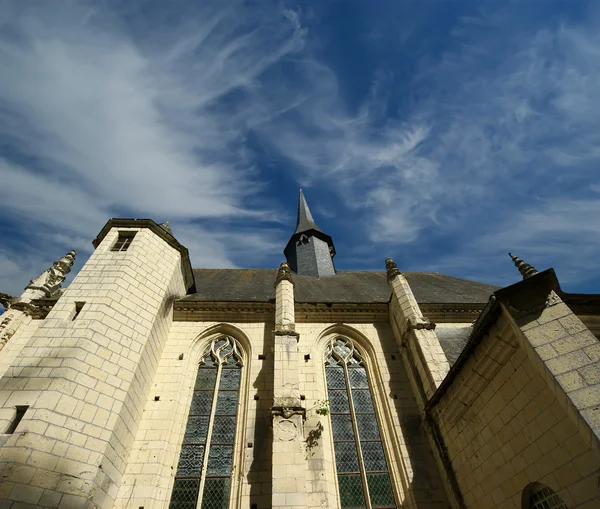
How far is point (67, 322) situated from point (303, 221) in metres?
14.2

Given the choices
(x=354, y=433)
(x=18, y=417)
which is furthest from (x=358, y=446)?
(x=18, y=417)

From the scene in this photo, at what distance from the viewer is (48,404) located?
5062 mm

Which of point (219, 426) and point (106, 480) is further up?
point (219, 426)

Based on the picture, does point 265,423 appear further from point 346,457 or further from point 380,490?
point 380,490

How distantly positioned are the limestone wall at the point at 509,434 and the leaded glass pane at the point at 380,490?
1.34 metres

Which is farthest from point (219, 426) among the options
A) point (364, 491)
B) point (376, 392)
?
point (376, 392)

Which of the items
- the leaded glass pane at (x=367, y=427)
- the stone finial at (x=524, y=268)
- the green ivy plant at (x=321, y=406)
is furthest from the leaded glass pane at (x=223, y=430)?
the stone finial at (x=524, y=268)

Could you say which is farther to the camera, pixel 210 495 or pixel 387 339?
pixel 387 339

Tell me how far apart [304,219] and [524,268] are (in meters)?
11.4

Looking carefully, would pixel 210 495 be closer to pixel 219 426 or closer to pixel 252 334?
pixel 219 426

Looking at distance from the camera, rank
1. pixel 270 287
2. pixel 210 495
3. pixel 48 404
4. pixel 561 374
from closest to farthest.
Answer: pixel 561 374 < pixel 48 404 < pixel 210 495 < pixel 270 287

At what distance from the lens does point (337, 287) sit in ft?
40.1

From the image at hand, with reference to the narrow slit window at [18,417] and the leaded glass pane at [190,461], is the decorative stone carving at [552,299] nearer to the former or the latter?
the leaded glass pane at [190,461]

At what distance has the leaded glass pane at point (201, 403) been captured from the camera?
7266 millimetres
